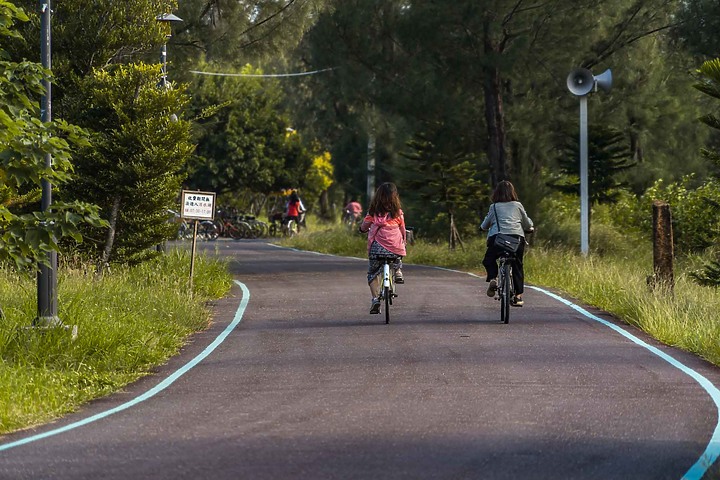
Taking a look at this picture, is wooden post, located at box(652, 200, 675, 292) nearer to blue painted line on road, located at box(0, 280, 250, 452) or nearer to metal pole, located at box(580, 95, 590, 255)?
blue painted line on road, located at box(0, 280, 250, 452)

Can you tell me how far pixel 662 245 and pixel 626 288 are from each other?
3.32 feet

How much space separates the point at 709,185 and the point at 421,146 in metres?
8.05

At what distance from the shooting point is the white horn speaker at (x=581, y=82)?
2828 centimetres

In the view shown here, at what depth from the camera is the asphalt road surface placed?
8383mm

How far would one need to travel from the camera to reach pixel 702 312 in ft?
59.0

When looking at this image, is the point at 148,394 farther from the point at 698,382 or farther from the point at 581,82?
the point at 581,82

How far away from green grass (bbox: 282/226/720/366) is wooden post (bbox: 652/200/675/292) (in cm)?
24

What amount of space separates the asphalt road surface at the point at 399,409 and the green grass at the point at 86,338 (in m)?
0.29

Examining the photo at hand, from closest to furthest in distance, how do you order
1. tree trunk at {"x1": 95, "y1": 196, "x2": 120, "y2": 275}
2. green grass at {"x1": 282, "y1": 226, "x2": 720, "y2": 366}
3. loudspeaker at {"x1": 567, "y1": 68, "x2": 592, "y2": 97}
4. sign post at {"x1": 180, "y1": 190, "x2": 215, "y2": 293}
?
green grass at {"x1": 282, "y1": 226, "x2": 720, "y2": 366} < sign post at {"x1": 180, "y1": 190, "x2": 215, "y2": 293} < tree trunk at {"x1": 95, "y1": 196, "x2": 120, "y2": 275} < loudspeaker at {"x1": 567, "y1": 68, "x2": 592, "y2": 97}

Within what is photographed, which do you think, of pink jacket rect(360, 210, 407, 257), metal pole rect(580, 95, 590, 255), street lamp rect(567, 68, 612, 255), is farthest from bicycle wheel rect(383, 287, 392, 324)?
metal pole rect(580, 95, 590, 255)

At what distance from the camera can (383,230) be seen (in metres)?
18.1

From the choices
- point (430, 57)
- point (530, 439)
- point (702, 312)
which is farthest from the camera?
point (430, 57)

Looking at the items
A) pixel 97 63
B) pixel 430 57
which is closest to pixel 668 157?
pixel 430 57

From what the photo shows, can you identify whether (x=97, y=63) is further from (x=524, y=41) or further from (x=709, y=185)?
(x=709, y=185)
